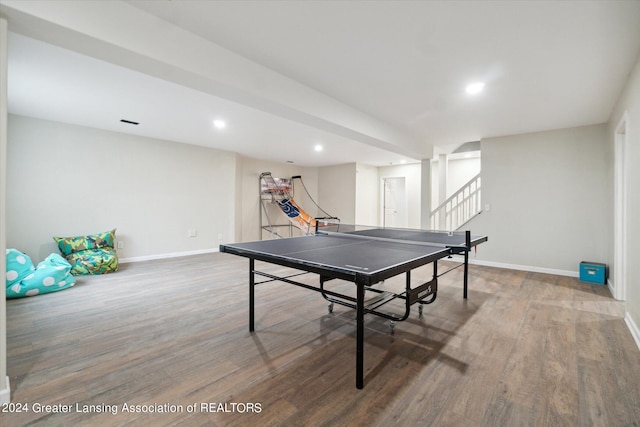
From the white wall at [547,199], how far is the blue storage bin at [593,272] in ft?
0.98

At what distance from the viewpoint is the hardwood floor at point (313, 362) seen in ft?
4.93

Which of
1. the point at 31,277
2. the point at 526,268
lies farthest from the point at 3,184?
the point at 526,268

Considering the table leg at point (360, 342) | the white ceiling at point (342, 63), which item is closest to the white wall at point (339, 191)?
the white ceiling at point (342, 63)

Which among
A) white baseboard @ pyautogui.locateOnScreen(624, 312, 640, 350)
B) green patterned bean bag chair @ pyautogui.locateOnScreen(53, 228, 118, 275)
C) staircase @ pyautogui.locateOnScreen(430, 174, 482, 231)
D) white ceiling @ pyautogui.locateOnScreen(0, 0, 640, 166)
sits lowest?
white baseboard @ pyautogui.locateOnScreen(624, 312, 640, 350)

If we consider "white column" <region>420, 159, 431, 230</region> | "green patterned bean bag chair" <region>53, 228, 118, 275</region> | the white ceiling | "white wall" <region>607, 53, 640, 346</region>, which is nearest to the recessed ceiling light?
the white ceiling

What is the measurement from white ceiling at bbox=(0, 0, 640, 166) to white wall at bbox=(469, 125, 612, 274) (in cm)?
44

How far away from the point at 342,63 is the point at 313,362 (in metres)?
2.57

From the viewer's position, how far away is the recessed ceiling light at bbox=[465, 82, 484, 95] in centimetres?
292

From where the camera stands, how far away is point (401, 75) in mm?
2750

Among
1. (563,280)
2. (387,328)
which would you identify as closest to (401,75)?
(387,328)

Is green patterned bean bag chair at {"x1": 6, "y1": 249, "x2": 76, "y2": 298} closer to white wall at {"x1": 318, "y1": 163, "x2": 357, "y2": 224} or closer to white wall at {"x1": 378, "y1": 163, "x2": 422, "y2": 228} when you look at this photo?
white wall at {"x1": 318, "y1": 163, "x2": 357, "y2": 224}

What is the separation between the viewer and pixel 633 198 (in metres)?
2.49

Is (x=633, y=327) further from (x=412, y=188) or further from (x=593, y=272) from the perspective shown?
(x=412, y=188)

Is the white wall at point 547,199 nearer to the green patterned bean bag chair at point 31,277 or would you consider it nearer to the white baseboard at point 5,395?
the white baseboard at point 5,395
